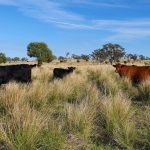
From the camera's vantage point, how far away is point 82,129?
768cm

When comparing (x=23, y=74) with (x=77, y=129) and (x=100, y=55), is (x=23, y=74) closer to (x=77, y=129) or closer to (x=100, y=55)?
(x=77, y=129)

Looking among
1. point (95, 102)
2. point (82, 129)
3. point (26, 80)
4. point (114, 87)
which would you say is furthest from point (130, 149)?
point (26, 80)

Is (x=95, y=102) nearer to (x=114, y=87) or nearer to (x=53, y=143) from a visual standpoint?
(x=53, y=143)

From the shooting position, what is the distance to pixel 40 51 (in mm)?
70188

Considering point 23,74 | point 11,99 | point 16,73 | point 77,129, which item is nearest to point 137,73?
point 23,74

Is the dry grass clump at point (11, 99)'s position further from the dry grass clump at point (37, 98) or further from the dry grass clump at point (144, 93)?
the dry grass clump at point (144, 93)

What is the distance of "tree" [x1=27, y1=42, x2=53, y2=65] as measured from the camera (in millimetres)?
69188

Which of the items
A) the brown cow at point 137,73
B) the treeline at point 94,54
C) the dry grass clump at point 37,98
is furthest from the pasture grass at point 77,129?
the treeline at point 94,54

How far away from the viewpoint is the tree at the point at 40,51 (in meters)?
69.2

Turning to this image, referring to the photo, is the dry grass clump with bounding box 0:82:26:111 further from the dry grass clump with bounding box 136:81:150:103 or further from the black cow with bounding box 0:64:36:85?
the black cow with bounding box 0:64:36:85

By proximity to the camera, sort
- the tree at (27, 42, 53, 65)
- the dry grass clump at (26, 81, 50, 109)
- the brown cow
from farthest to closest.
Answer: the tree at (27, 42, 53, 65)
the brown cow
the dry grass clump at (26, 81, 50, 109)

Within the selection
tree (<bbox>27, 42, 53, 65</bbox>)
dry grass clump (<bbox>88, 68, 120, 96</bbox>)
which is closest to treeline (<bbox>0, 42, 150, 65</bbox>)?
tree (<bbox>27, 42, 53, 65</bbox>)

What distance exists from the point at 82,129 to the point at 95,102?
7.53 ft

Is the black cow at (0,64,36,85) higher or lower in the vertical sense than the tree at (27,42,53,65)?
lower
